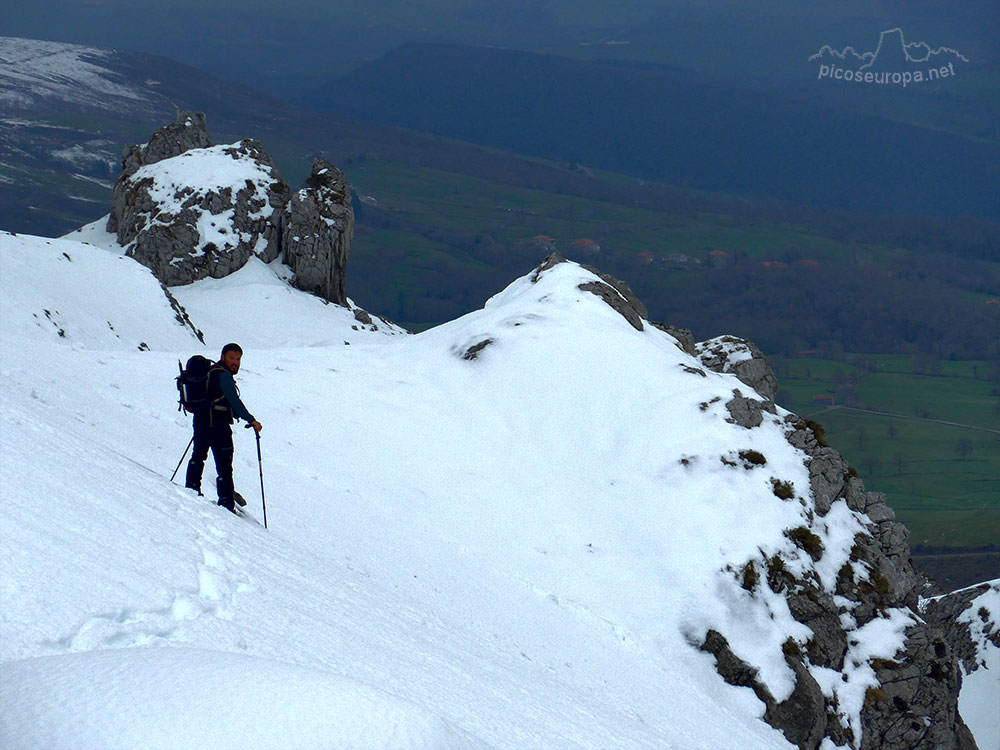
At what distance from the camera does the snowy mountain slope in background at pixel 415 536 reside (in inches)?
364

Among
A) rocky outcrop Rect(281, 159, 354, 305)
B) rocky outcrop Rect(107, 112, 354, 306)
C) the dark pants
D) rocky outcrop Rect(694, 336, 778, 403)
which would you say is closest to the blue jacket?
the dark pants

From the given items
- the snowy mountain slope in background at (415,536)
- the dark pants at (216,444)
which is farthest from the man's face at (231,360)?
the snowy mountain slope in background at (415,536)

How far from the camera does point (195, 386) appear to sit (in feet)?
55.4

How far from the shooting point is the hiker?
16.9 meters

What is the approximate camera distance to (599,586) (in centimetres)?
2812

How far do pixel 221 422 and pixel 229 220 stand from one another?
75507 millimetres

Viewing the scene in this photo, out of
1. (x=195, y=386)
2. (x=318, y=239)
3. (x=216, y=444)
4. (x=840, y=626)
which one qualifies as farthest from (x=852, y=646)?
(x=318, y=239)

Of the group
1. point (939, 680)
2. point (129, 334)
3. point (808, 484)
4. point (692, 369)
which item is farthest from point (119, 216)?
point (939, 680)

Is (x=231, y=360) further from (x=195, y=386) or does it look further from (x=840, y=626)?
(x=840, y=626)

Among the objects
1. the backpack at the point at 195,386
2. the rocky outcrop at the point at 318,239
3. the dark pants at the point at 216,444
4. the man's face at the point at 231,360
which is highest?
the man's face at the point at 231,360

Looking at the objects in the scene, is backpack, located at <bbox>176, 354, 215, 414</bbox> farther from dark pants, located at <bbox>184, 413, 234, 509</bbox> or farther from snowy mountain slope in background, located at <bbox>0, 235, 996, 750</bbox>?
snowy mountain slope in background, located at <bbox>0, 235, 996, 750</bbox>

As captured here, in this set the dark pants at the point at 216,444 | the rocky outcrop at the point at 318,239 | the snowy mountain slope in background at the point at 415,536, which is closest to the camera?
the snowy mountain slope in background at the point at 415,536

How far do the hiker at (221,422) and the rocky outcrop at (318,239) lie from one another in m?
72.0

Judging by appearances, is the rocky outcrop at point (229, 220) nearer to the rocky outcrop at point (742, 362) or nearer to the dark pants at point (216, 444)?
the rocky outcrop at point (742, 362)
